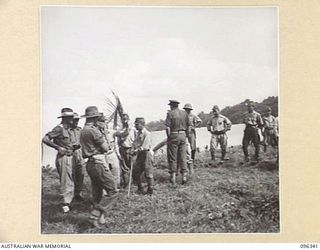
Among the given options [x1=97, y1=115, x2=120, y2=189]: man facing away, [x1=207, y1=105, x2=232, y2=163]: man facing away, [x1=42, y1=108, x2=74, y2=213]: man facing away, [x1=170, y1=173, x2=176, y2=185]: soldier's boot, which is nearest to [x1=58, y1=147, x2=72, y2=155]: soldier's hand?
[x1=42, y1=108, x2=74, y2=213]: man facing away

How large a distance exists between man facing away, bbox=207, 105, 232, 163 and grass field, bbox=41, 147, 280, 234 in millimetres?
25

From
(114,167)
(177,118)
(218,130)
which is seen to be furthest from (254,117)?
(114,167)

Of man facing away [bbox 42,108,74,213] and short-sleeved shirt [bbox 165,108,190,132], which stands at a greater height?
short-sleeved shirt [bbox 165,108,190,132]

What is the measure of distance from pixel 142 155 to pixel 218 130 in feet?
0.85

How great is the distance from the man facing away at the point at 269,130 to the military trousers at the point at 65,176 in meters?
0.63

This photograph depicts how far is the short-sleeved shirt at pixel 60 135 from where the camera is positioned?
1.82m

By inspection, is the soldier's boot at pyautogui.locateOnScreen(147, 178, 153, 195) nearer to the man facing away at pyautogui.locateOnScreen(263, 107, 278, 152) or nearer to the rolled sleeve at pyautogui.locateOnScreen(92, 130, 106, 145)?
the rolled sleeve at pyautogui.locateOnScreen(92, 130, 106, 145)

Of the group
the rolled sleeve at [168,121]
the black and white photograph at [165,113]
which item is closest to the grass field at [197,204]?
the black and white photograph at [165,113]

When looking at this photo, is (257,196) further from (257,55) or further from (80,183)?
(80,183)

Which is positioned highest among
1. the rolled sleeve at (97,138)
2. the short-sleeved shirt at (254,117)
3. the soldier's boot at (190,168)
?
the short-sleeved shirt at (254,117)

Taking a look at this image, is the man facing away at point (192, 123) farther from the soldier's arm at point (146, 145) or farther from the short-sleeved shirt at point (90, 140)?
the short-sleeved shirt at point (90, 140)

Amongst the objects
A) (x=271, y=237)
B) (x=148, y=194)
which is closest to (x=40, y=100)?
(x=148, y=194)

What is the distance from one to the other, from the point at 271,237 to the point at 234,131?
0.36 m

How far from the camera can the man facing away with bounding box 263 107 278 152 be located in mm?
1833
